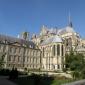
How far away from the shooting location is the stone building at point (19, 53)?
68375 millimetres

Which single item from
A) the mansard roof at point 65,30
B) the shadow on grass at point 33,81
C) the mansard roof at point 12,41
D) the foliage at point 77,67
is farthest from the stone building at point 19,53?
the shadow on grass at point 33,81

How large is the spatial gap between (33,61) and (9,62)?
40.1ft

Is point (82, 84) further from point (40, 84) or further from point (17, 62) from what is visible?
point (17, 62)

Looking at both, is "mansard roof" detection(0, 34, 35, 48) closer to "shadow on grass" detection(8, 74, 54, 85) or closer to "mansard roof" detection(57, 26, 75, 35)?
"mansard roof" detection(57, 26, 75, 35)

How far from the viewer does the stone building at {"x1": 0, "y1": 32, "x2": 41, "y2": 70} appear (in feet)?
224

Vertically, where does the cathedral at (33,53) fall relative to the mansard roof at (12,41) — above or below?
below

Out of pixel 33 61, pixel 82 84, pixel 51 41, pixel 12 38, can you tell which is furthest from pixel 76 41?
pixel 82 84

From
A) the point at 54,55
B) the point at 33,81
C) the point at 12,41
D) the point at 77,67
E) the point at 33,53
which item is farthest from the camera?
the point at 33,53

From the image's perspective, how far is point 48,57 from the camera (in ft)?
253

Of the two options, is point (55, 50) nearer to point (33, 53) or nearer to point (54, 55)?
point (54, 55)

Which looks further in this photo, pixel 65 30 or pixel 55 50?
pixel 65 30

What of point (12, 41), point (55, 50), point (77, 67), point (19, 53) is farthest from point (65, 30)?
point (77, 67)

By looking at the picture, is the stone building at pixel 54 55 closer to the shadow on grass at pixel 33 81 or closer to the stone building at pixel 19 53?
the stone building at pixel 19 53

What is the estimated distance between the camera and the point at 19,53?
73062 millimetres
